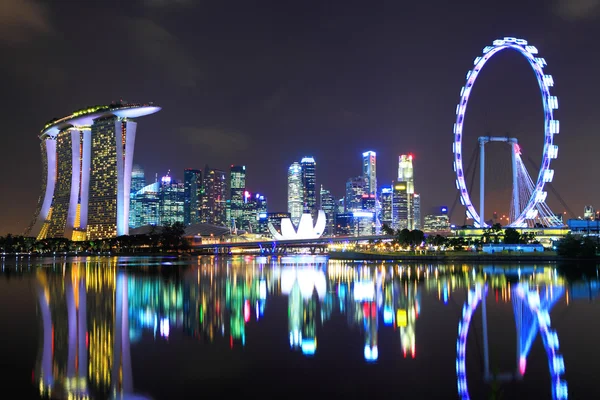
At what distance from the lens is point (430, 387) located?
433 inches

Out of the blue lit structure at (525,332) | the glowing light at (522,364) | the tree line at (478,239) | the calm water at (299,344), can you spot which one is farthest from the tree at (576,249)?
the glowing light at (522,364)

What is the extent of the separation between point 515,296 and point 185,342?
1700 centimetres

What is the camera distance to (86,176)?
116812 millimetres

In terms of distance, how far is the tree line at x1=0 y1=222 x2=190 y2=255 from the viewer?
352 feet

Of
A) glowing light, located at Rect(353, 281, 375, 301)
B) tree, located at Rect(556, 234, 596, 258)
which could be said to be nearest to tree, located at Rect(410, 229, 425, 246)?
tree, located at Rect(556, 234, 596, 258)

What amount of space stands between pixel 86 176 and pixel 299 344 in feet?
365

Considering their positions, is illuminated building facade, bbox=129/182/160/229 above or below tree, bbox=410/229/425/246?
above

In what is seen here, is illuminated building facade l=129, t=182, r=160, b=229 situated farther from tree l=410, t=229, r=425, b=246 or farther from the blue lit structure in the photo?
the blue lit structure

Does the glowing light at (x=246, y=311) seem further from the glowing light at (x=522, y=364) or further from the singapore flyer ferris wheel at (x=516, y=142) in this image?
the singapore flyer ferris wheel at (x=516, y=142)

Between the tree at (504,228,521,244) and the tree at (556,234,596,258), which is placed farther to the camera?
the tree at (504,228,521,244)

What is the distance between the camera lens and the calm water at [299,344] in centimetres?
1113

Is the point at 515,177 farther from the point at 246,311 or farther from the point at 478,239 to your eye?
the point at 246,311

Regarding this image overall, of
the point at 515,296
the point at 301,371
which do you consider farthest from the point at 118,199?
the point at 301,371

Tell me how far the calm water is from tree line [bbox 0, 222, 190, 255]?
81.3m
